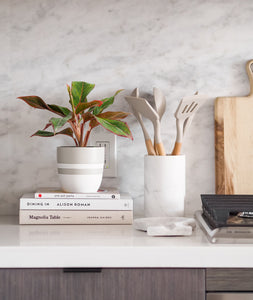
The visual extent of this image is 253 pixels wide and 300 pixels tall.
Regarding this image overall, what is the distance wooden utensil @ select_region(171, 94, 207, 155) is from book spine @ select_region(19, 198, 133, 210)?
26 cm

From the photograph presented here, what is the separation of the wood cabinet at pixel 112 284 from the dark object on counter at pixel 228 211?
138 millimetres

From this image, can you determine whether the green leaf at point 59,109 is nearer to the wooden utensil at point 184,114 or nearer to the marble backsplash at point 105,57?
the marble backsplash at point 105,57

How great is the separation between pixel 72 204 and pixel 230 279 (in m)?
0.50

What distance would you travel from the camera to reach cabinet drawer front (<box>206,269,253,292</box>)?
3.34 ft

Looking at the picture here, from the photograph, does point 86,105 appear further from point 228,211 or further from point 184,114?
point 228,211

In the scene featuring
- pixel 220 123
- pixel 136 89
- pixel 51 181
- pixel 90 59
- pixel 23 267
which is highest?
pixel 90 59

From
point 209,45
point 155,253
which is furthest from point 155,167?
point 209,45

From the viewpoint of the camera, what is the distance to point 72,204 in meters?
1.27

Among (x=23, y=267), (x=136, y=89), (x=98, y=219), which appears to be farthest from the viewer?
(x=136, y=89)

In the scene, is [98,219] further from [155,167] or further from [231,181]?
[231,181]

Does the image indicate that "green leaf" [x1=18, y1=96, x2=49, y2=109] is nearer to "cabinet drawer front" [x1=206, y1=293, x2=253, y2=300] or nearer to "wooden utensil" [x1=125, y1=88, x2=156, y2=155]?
"wooden utensil" [x1=125, y1=88, x2=156, y2=155]

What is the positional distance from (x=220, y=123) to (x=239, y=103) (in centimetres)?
9

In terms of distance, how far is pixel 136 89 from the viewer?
4.68ft

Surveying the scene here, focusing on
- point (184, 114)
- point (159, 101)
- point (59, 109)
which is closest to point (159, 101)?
point (159, 101)
